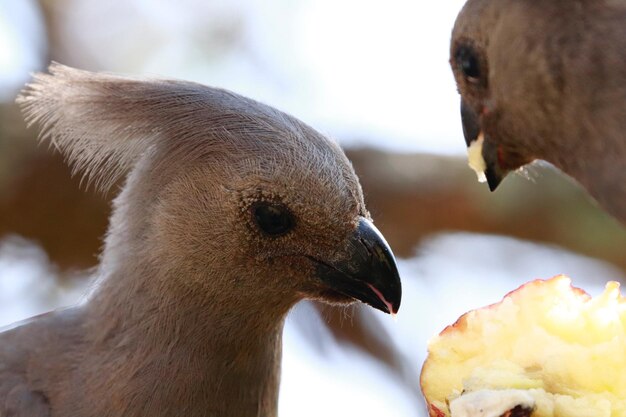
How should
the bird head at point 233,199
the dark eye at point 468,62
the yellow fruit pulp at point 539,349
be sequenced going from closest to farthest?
the yellow fruit pulp at point 539,349 < the bird head at point 233,199 < the dark eye at point 468,62

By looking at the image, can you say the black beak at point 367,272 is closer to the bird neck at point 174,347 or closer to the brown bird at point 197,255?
the brown bird at point 197,255

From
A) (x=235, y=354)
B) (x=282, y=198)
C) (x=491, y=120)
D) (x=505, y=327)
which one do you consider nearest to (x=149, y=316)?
(x=235, y=354)

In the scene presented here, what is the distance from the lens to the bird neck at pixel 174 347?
2.32 meters

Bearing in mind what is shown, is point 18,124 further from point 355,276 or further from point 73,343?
point 355,276

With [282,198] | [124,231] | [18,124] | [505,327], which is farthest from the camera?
[18,124]

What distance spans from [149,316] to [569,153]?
3.58 ft

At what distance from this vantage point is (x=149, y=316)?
2.35 m

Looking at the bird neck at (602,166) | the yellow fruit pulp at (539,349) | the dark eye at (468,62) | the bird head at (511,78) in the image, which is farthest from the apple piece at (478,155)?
the yellow fruit pulp at (539,349)

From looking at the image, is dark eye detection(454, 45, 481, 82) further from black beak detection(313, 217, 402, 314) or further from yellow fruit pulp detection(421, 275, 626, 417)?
yellow fruit pulp detection(421, 275, 626, 417)

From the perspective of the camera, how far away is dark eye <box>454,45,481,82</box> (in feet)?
8.21

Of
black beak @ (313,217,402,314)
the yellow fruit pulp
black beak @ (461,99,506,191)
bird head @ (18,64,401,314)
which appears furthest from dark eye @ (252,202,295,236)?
A: black beak @ (461,99,506,191)

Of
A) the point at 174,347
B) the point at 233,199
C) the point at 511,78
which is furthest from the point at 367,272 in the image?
the point at 511,78

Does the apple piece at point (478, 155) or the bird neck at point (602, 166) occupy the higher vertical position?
the bird neck at point (602, 166)

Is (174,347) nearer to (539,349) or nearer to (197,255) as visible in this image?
(197,255)
